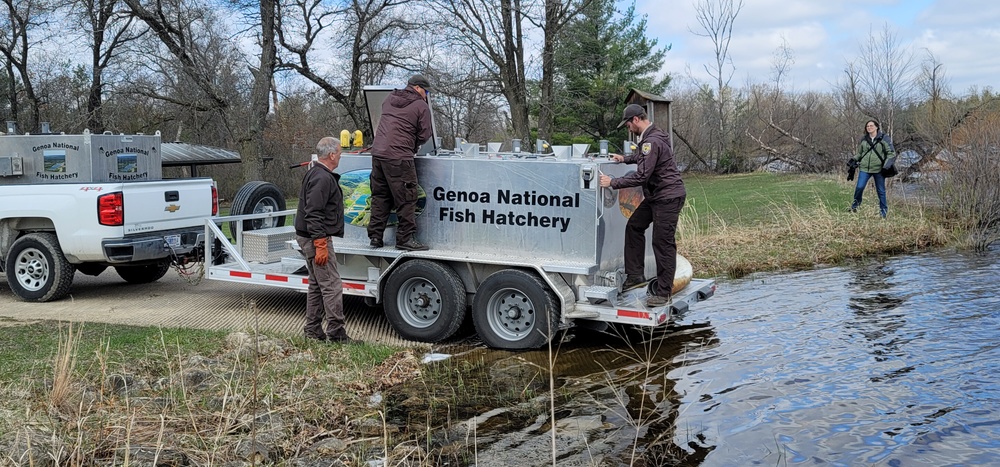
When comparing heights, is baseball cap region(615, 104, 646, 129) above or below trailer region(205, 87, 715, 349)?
above

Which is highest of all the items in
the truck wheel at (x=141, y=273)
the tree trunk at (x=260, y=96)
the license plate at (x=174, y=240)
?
the tree trunk at (x=260, y=96)

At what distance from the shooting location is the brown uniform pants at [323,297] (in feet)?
26.5

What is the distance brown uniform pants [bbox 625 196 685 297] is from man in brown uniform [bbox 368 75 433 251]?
2026 millimetres

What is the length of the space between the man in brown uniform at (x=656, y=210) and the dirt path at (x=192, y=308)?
244cm

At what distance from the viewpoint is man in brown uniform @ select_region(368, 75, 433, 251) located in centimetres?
822

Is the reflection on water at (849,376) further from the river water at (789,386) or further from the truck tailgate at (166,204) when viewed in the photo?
the truck tailgate at (166,204)

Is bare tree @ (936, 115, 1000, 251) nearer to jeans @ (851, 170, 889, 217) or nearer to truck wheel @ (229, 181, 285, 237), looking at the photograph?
jeans @ (851, 170, 889, 217)

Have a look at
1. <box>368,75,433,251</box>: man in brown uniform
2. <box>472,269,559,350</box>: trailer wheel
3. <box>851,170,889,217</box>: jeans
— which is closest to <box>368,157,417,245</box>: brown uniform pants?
<box>368,75,433,251</box>: man in brown uniform

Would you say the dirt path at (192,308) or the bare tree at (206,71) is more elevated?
the bare tree at (206,71)

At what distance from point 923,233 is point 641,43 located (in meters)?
27.0

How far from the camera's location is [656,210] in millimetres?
7988

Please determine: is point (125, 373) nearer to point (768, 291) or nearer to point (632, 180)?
point (632, 180)

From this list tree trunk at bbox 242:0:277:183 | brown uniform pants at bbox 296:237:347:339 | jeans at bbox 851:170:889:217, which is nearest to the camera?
brown uniform pants at bbox 296:237:347:339

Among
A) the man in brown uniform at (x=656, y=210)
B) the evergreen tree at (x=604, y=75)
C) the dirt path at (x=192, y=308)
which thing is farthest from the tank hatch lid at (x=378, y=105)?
the evergreen tree at (x=604, y=75)
